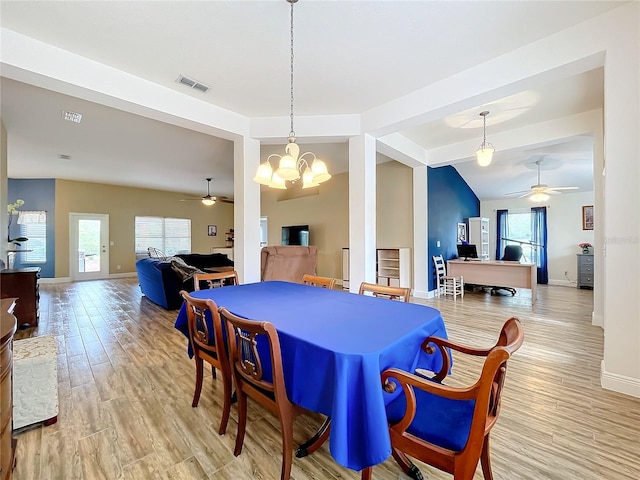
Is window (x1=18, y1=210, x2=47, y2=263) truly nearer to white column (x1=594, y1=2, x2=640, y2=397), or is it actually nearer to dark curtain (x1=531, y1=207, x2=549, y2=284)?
white column (x1=594, y1=2, x2=640, y2=397)

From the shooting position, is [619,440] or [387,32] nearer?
[619,440]

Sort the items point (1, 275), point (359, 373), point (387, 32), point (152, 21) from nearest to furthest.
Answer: point (359, 373) → point (152, 21) → point (387, 32) → point (1, 275)

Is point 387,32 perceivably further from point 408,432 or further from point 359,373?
point 408,432

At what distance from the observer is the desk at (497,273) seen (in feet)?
16.8

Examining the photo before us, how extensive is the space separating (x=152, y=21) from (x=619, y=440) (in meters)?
4.34

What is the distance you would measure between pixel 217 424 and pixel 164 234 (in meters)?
9.00

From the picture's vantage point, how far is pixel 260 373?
1.37 meters

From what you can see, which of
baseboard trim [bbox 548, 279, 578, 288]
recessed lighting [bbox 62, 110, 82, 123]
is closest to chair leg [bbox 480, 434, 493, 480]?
recessed lighting [bbox 62, 110, 82, 123]

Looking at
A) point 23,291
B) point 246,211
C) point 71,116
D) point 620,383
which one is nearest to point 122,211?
point 23,291

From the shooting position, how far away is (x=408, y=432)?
1.13 metres

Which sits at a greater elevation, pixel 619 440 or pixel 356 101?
pixel 356 101

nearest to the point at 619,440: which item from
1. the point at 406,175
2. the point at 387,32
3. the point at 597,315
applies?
the point at 597,315

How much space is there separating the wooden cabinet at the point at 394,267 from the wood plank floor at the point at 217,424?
255 centimetres

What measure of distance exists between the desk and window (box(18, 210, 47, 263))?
10.4m
